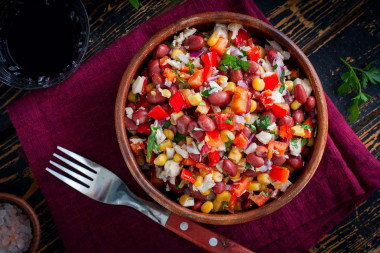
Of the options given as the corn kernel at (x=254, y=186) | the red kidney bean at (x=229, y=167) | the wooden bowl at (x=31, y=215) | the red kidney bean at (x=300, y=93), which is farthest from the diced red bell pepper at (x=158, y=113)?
the wooden bowl at (x=31, y=215)

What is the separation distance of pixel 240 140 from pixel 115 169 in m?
0.94

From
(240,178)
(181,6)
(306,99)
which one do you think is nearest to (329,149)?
(306,99)

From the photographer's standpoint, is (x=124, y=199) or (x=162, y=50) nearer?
(x=162, y=50)

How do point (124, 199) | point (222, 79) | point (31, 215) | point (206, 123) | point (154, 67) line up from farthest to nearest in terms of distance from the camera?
point (31, 215) < point (124, 199) < point (154, 67) < point (222, 79) < point (206, 123)

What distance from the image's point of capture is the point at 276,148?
2.02 meters

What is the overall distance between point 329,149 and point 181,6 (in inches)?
54.7

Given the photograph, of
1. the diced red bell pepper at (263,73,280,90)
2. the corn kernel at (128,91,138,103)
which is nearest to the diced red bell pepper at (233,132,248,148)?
the diced red bell pepper at (263,73,280,90)

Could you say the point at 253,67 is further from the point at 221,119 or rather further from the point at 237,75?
the point at 221,119

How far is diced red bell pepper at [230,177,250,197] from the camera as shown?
2.10m

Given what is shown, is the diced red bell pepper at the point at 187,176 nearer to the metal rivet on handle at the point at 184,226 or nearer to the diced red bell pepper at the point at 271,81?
the metal rivet on handle at the point at 184,226

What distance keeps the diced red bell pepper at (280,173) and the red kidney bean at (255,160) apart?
15 cm

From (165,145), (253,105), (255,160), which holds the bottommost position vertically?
(255,160)

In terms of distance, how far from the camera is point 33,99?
8.31 ft

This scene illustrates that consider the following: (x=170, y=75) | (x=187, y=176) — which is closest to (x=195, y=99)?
(x=170, y=75)
